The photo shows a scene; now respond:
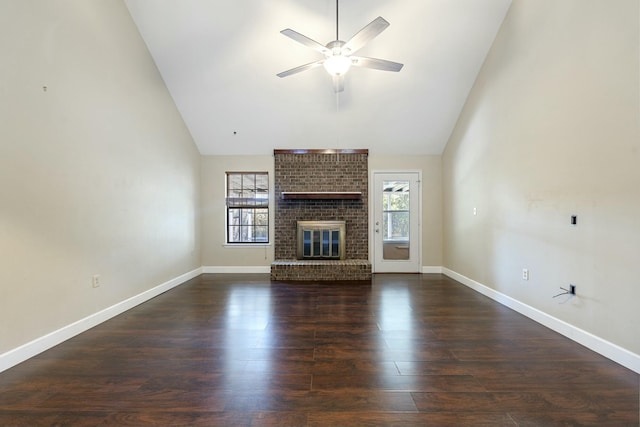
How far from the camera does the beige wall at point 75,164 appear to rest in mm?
2311

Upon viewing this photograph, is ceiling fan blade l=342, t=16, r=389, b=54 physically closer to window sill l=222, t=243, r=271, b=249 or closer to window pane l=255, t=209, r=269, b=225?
window pane l=255, t=209, r=269, b=225

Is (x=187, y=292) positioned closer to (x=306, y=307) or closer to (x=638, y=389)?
(x=306, y=307)

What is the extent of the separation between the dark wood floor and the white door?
2500 millimetres

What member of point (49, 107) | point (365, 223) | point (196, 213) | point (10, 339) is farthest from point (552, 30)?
point (196, 213)

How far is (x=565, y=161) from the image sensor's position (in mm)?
2814

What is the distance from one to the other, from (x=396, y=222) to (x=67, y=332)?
5161mm

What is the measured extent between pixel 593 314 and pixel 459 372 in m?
1.39

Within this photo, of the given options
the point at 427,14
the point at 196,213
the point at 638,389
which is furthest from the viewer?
the point at 196,213

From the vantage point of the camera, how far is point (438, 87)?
15.5 ft

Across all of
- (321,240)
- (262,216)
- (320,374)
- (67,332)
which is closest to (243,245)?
(262,216)

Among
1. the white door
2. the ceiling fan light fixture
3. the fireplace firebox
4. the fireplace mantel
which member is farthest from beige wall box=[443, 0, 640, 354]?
the fireplace firebox

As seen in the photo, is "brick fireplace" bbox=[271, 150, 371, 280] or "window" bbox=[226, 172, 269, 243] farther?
"window" bbox=[226, 172, 269, 243]

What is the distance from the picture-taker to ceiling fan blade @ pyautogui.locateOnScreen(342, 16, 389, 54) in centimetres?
274

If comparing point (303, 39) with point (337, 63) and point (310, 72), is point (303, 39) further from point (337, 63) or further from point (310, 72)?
point (310, 72)
